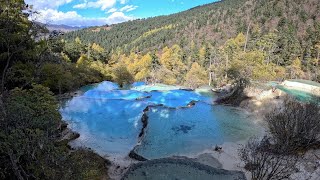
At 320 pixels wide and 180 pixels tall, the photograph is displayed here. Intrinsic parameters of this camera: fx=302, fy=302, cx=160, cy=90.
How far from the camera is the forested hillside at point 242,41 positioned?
217 ft

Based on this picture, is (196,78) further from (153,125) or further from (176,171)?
(176,171)

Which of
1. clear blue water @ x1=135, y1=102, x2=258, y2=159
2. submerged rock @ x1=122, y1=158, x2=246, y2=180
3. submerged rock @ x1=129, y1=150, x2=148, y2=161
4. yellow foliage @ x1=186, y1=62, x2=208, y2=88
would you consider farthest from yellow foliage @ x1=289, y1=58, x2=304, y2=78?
submerged rock @ x1=122, y1=158, x2=246, y2=180

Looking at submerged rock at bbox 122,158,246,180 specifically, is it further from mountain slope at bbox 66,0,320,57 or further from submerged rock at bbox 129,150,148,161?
mountain slope at bbox 66,0,320,57

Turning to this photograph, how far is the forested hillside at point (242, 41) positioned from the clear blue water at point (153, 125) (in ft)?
47.7

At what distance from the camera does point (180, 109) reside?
1384 inches

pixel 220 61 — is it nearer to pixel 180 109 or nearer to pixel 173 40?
pixel 180 109

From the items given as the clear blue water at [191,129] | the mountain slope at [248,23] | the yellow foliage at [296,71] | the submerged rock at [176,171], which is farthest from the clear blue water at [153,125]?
the mountain slope at [248,23]

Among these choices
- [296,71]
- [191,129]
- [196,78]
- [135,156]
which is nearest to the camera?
[135,156]

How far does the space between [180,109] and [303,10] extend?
294 feet

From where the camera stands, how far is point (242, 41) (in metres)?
75.8

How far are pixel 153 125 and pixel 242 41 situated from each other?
178ft

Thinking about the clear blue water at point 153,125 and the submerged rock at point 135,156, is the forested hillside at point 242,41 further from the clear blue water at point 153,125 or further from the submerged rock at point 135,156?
the submerged rock at point 135,156

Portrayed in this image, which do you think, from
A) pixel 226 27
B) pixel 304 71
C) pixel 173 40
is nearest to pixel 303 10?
pixel 226 27

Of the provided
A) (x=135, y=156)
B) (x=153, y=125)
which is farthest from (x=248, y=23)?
(x=135, y=156)
